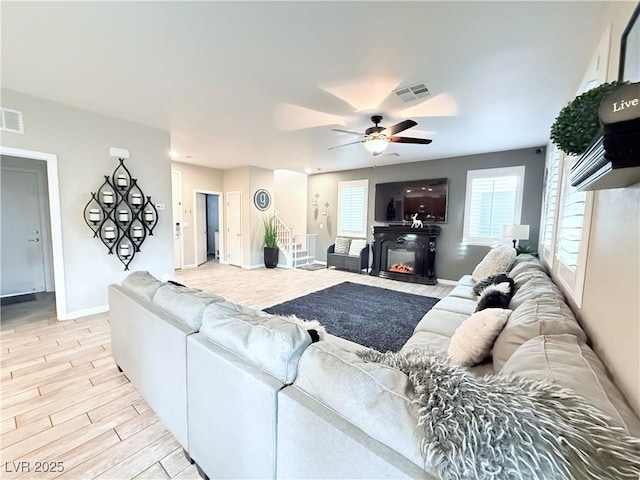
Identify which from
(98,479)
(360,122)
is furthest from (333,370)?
(360,122)

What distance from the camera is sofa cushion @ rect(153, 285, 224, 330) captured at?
1450mm

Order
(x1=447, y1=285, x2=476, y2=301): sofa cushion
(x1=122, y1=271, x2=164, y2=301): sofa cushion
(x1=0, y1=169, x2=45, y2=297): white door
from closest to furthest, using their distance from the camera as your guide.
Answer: (x1=122, y1=271, x2=164, y2=301): sofa cushion < (x1=447, y1=285, x2=476, y2=301): sofa cushion < (x1=0, y1=169, x2=45, y2=297): white door

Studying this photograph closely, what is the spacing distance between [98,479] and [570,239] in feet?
11.1

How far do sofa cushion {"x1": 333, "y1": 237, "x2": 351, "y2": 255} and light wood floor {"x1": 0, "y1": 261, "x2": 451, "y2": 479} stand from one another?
4986mm

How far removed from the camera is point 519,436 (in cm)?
60

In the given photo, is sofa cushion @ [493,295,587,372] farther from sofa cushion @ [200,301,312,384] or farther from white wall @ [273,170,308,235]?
white wall @ [273,170,308,235]

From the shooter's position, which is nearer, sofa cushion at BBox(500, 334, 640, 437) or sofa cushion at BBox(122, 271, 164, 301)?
sofa cushion at BBox(500, 334, 640, 437)

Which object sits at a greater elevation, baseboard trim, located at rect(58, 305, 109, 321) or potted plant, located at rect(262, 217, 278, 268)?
potted plant, located at rect(262, 217, 278, 268)

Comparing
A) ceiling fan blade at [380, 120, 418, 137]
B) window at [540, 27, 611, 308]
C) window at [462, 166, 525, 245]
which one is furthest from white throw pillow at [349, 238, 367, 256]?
window at [540, 27, 611, 308]

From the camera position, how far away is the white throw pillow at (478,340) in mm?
1491

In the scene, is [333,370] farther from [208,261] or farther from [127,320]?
[208,261]

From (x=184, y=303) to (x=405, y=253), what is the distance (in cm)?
535

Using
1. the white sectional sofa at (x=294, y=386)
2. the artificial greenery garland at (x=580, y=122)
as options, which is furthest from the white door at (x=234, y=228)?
the artificial greenery garland at (x=580, y=122)

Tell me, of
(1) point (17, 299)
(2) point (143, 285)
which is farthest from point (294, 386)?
(1) point (17, 299)
